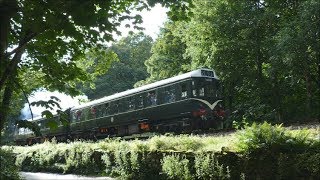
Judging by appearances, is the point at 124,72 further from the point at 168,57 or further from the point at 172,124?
the point at 172,124

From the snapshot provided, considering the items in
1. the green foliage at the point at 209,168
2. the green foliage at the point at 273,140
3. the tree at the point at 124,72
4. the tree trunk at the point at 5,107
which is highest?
the tree at the point at 124,72

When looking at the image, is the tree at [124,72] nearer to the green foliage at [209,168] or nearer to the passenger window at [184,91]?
the passenger window at [184,91]

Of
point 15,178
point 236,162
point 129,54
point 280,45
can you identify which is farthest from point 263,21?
point 129,54

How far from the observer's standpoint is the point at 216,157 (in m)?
9.34

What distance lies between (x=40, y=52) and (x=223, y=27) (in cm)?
2226

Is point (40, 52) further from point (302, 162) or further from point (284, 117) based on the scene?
point (284, 117)

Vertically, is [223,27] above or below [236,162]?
above

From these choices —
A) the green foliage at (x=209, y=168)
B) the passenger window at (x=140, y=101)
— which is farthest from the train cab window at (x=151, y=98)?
the green foliage at (x=209, y=168)

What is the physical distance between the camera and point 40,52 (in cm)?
543

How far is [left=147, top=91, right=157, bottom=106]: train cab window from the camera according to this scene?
20.8 metres

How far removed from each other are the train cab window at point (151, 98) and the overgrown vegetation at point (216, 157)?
6387mm

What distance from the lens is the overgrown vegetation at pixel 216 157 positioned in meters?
7.95

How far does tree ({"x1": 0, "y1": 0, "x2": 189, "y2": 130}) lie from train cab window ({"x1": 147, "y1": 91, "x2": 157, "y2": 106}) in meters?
14.1

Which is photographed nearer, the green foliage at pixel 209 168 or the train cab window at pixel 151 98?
the green foliage at pixel 209 168
